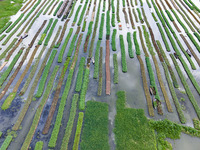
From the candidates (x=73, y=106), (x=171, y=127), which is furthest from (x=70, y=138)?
(x=171, y=127)

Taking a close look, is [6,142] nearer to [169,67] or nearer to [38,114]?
[38,114]

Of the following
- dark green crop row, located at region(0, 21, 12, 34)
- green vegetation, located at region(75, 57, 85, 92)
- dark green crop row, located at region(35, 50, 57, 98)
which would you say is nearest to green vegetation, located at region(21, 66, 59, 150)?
dark green crop row, located at region(35, 50, 57, 98)

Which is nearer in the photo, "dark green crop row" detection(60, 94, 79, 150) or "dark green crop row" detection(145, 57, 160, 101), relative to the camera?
"dark green crop row" detection(60, 94, 79, 150)

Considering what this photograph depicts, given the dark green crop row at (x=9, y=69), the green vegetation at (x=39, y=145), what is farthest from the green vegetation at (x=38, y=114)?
the dark green crop row at (x=9, y=69)

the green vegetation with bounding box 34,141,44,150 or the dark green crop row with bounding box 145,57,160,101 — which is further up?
the dark green crop row with bounding box 145,57,160,101

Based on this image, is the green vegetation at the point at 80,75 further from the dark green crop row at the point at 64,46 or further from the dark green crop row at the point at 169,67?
the dark green crop row at the point at 169,67

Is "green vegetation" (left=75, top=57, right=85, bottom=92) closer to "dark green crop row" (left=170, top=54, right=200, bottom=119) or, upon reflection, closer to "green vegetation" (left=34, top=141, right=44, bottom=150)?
"green vegetation" (left=34, top=141, right=44, bottom=150)
